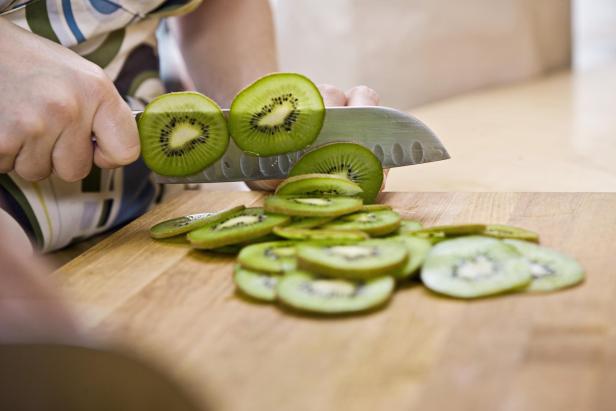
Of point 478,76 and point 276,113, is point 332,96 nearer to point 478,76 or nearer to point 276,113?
point 276,113

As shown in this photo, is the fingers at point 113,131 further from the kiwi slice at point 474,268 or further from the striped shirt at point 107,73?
the kiwi slice at point 474,268

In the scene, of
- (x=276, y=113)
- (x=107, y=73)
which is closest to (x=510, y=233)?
(x=276, y=113)

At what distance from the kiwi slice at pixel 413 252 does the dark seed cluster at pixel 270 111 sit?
28cm

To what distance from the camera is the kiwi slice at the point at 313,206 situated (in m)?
1.10

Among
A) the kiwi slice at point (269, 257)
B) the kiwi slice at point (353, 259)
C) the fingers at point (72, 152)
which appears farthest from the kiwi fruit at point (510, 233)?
the fingers at point (72, 152)

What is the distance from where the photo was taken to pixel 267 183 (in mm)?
1447

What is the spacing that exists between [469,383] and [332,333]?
16cm

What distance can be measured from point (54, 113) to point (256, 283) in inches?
14.2

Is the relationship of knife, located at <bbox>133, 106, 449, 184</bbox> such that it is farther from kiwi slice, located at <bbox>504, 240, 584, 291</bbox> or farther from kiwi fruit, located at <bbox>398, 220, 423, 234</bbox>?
kiwi slice, located at <bbox>504, 240, 584, 291</bbox>

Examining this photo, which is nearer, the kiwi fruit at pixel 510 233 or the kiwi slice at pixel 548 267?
the kiwi slice at pixel 548 267

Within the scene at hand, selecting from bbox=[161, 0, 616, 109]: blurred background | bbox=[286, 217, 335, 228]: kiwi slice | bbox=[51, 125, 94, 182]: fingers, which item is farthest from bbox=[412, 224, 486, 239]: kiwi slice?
bbox=[161, 0, 616, 109]: blurred background

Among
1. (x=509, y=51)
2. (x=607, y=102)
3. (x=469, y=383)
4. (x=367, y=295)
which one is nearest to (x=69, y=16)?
(x=367, y=295)

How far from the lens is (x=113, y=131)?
1178 mm

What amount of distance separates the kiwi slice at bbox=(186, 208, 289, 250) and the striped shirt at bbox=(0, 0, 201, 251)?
0.37 metres
